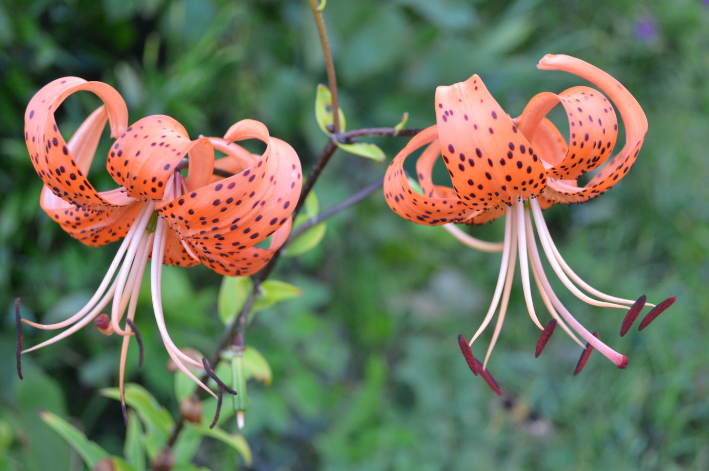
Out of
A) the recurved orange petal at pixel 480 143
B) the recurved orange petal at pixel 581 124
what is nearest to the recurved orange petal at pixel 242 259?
the recurved orange petal at pixel 480 143

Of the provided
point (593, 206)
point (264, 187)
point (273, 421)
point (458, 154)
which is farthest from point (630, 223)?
point (264, 187)

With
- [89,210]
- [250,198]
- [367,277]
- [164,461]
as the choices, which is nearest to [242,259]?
[250,198]

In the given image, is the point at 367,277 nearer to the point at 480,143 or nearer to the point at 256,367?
the point at 256,367

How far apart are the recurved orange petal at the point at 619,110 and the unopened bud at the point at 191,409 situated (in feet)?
2.08

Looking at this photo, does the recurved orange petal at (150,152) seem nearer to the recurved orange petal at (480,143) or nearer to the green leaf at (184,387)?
the recurved orange petal at (480,143)

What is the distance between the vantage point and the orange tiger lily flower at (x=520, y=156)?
20.3 inches

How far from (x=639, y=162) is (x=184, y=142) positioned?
2.32m

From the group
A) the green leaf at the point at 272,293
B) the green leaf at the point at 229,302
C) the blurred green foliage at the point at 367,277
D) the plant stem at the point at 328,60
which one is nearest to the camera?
the plant stem at the point at 328,60

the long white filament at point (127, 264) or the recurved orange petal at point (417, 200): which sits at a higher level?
the recurved orange petal at point (417, 200)

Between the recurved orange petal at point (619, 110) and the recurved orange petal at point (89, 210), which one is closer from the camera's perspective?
the recurved orange petal at point (619, 110)

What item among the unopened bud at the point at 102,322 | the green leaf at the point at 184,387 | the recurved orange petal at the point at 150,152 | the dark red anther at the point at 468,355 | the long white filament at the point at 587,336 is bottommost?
the green leaf at the point at 184,387

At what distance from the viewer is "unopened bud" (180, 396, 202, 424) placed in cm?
75

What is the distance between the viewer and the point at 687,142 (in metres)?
2.33

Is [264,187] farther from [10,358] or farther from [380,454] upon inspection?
[10,358]
